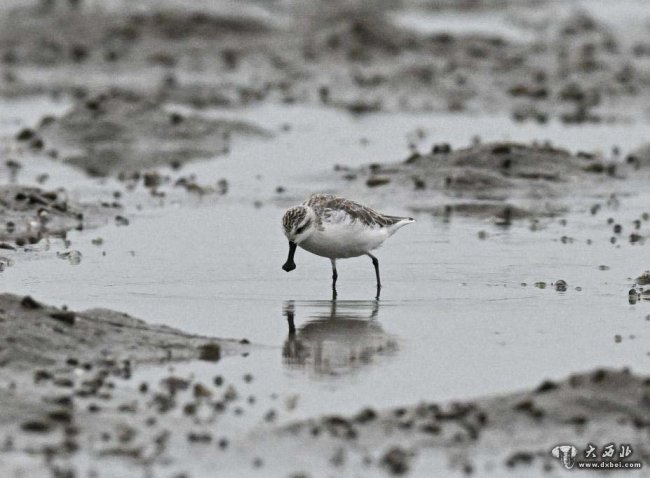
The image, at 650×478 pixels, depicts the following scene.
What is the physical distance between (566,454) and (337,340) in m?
3.56

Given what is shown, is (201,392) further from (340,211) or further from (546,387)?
(340,211)

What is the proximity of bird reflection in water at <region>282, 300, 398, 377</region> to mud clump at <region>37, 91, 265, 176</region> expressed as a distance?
880 cm

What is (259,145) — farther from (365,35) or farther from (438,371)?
(438,371)

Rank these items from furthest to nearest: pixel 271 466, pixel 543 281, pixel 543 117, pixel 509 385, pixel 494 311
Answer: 1. pixel 543 117
2. pixel 543 281
3. pixel 494 311
4. pixel 509 385
5. pixel 271 466

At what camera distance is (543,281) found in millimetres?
14531

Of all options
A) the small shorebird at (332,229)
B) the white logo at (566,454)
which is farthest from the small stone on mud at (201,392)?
the small shorebird at (332,229)

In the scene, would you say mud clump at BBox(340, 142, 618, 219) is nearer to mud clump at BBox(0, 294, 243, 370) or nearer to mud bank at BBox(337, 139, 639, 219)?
mud bank at BBox(337, 139, 639, 219)

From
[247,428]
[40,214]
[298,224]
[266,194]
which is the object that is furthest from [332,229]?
[266,194]

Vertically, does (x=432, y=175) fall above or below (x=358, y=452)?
above

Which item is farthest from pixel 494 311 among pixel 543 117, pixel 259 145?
pixel 543 117

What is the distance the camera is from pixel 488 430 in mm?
9562

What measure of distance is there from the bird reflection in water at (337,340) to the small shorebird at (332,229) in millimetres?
666

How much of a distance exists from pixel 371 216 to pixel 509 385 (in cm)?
414

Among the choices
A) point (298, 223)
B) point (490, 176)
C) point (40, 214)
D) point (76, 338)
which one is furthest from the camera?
point (490, 176)
